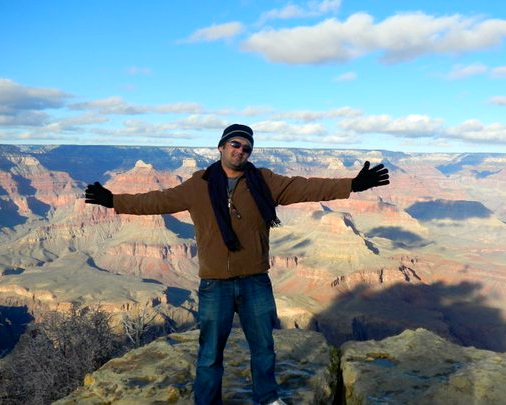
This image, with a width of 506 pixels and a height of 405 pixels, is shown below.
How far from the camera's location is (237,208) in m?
4.72

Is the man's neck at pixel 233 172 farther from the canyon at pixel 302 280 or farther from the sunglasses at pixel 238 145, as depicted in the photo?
the canyon at pixel 302 280

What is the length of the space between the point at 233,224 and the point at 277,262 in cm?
12643

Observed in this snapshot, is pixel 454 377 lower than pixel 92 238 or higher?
higher

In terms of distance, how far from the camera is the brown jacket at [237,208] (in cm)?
469

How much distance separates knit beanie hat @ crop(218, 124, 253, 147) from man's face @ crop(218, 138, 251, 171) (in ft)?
0.16

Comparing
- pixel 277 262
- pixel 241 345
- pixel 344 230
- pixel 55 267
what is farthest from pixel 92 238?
pixel 241 345

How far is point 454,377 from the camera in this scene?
5.77 metres

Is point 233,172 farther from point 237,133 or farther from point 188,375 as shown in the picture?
point 188,375

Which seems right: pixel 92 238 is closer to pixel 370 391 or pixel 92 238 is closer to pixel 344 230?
pixel 344 230

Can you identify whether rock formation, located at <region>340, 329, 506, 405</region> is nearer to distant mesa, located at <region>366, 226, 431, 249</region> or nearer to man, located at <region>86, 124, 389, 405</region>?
man, located at <region>86, 124, 389, 405</region>

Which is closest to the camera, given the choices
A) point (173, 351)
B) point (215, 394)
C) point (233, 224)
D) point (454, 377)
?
point (233, 224)

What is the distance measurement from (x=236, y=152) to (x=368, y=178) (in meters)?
1.50

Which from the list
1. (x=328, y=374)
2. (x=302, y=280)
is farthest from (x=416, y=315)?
(x=328, y=374)

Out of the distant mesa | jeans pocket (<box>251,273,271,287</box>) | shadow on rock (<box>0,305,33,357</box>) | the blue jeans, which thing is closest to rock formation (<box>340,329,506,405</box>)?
the blue jeans
